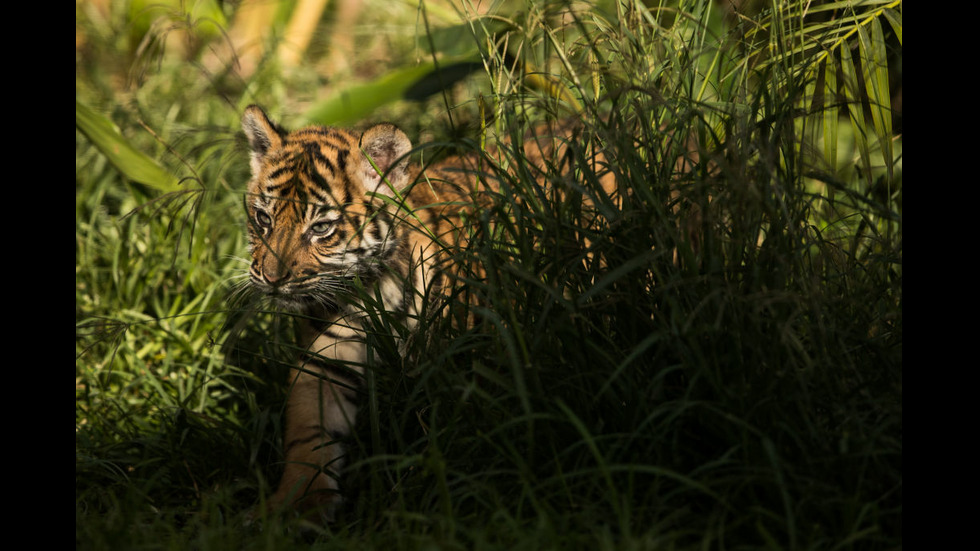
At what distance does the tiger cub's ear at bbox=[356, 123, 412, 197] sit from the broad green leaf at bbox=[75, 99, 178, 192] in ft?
3.93

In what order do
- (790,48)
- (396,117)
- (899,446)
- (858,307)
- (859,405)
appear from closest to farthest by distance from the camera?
(899,446), (859,405), (858,307), (790,48), (396,117)

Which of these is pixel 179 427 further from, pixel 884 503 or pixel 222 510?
pixel 884 503

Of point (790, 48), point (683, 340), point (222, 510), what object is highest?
point (790, 48)

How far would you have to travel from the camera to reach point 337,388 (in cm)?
326

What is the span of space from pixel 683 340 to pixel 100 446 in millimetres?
2110

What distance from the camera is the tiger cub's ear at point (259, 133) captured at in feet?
11.4

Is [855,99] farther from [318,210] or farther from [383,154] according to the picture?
[318,210]

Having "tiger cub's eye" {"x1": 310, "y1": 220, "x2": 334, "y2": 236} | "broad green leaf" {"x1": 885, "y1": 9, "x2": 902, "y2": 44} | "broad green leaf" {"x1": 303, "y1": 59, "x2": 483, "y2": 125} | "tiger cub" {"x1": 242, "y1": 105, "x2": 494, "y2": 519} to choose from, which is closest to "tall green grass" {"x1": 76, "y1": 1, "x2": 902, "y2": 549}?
"broad green leaf" {"x1": 885, "y1": 9, "x2": 902, "y2": 44}

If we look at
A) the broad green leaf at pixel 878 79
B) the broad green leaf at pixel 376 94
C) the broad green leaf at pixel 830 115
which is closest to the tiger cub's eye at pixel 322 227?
the broad green leaf at pixel 376 94

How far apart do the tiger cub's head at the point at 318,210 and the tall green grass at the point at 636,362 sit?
0.35m

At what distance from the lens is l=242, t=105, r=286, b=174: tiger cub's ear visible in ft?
11.4

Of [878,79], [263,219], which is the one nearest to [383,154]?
[263,219]

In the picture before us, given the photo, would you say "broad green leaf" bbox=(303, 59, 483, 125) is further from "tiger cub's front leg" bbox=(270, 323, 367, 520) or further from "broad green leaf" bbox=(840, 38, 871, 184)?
"broad green leaf" bbox=(840, 38, 871, 184)

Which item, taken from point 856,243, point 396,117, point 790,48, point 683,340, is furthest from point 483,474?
point 396,117
